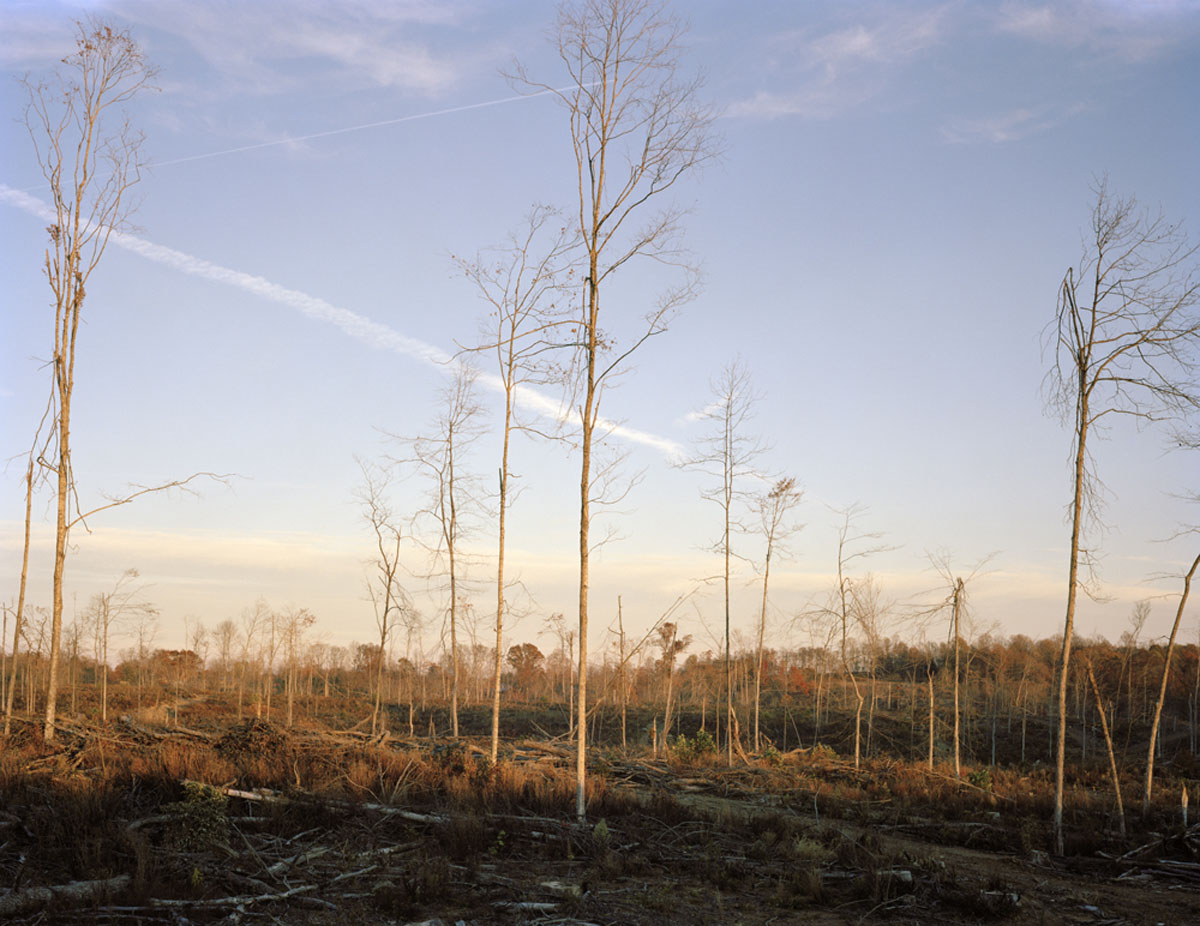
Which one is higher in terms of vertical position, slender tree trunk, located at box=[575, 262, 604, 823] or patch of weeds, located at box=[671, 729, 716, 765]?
slender tree trunk, located at box=[575, 262, 604, 823]

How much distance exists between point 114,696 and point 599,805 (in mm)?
38684

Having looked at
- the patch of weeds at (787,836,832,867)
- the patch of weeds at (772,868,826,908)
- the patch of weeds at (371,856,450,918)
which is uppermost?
the patch of weeds at (371,856,450,918)

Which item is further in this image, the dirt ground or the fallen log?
the dirt ground

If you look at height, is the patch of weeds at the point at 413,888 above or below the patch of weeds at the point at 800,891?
above

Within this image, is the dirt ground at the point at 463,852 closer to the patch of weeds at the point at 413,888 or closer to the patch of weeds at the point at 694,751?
the patch of weeds at the point at 413,888

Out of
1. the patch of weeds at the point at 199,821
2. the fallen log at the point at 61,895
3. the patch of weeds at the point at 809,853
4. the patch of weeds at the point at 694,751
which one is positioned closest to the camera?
the fallen log at the point at 61,895

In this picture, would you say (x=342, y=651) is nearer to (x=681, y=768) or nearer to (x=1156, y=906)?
(x=681, y=768)

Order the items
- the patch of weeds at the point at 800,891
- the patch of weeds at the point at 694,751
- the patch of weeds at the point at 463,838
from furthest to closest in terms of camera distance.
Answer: the patch of weeds at the point at 694,751 → the patch of weeds at the point at 463,838 → the patch of weeds at the point at 800,891

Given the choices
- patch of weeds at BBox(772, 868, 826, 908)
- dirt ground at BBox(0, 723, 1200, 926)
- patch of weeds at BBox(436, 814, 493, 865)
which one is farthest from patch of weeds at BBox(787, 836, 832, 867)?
patch of weeds at BBox(436, 814, 493, 865)

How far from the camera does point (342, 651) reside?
252 feet

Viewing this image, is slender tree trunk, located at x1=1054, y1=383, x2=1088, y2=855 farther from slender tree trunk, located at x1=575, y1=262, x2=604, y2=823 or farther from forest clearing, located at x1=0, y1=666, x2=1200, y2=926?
slender tree trunk, located at x1=575, y1=262, x2=604, y2=823

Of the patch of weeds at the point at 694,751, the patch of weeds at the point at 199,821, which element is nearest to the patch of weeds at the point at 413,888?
the patch of weeds at the point at 199,821

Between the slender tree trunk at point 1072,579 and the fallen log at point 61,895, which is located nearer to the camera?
the fallen log at point 61,895

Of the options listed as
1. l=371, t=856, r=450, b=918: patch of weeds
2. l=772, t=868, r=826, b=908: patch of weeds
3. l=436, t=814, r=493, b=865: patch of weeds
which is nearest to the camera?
l=371, t=856, r=450, b=918: patch of weeds
